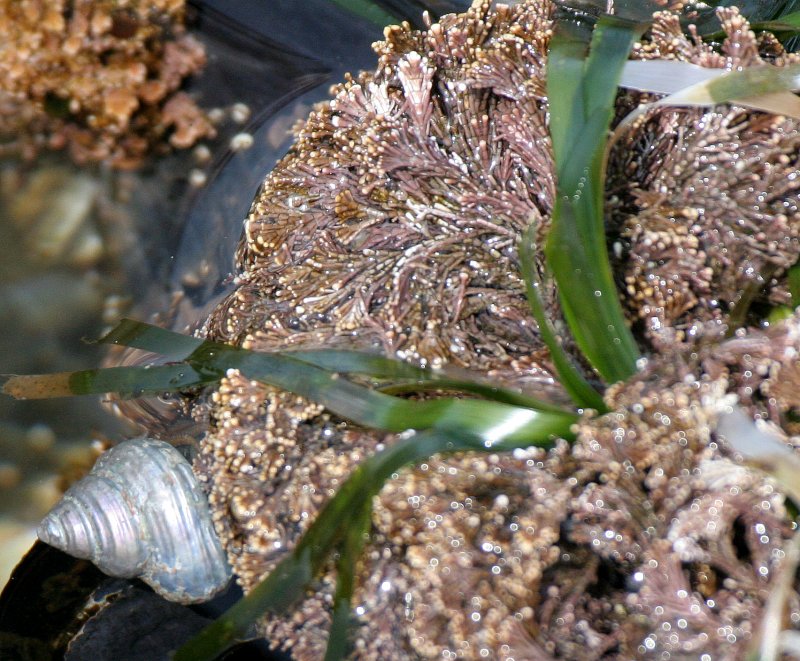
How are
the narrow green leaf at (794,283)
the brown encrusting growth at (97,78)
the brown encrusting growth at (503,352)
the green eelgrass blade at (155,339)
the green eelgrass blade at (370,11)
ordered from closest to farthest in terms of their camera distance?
1. the brown encrusting growth at (503,352)
2. the narrow green leaf at (794,283)
3. the green eelgrass blade at (155,339)
4. the brown encrusting growth at (97,78)
5. the green eelgrass blade at (370,11)

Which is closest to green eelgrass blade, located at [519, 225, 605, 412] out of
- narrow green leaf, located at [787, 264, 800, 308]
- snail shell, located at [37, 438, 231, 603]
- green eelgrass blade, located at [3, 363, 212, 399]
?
narrow green leaf, located at [787, 264, 800, 308]

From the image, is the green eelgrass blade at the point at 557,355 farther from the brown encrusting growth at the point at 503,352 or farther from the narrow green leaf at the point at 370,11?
the narrow green leaf at the point at 370,11

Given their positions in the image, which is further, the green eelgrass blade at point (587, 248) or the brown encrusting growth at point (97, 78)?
the brown encrusting growth at point (97, 78)

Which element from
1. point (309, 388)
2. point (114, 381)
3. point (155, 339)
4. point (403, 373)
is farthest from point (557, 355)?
point (114, 381)

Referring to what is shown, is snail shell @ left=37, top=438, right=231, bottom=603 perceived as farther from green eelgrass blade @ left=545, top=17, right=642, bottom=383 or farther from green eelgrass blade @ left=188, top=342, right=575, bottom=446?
green eelgrass blade @ left=545, top=17, right=642, bottom=383

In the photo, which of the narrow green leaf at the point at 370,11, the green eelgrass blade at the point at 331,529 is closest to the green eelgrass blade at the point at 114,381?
the green eelgrass blade at the point at 331,529
